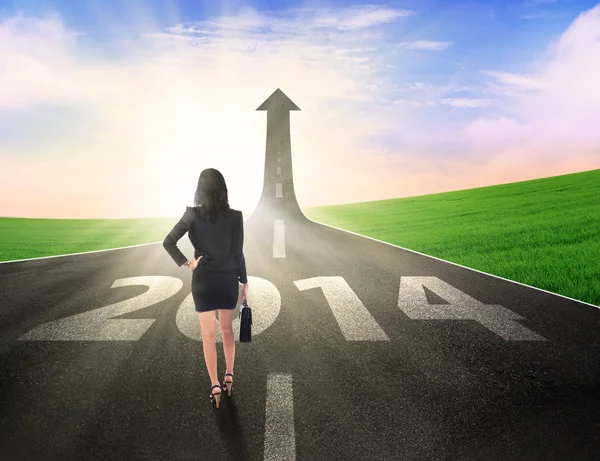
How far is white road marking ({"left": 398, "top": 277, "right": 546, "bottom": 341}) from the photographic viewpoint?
6.56m

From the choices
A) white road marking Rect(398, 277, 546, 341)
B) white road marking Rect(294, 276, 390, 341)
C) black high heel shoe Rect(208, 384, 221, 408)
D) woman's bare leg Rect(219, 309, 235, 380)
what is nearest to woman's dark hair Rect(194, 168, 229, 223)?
woman's bare leg Rect(219, 309, 235, 380)

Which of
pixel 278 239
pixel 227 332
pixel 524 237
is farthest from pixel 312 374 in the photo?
pixel 524 237

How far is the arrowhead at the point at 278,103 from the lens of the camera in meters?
39.9

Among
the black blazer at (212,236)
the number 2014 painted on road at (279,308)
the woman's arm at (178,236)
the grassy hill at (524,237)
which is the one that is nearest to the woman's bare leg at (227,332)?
the black blazer at (212,236)

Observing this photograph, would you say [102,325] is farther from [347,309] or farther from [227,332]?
[347,309]

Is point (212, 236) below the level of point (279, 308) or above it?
above

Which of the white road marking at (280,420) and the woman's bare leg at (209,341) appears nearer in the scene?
the white road marking at (280,420)

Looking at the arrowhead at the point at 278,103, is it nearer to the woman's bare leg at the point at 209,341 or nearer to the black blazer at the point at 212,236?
the black blazer at the point at 212,236

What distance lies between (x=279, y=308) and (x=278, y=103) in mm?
35248

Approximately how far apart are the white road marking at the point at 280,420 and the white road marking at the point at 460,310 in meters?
3.08

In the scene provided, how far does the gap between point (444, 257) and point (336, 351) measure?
8.14 meters

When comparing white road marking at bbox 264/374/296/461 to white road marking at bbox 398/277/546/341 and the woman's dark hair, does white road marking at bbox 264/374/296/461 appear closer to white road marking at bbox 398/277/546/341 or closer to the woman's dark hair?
the woman's dark hair

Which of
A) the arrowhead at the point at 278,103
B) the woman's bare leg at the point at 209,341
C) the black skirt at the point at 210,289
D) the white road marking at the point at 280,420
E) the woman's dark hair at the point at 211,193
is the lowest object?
the white road marking at the point at 280,420

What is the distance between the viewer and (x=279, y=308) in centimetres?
761
